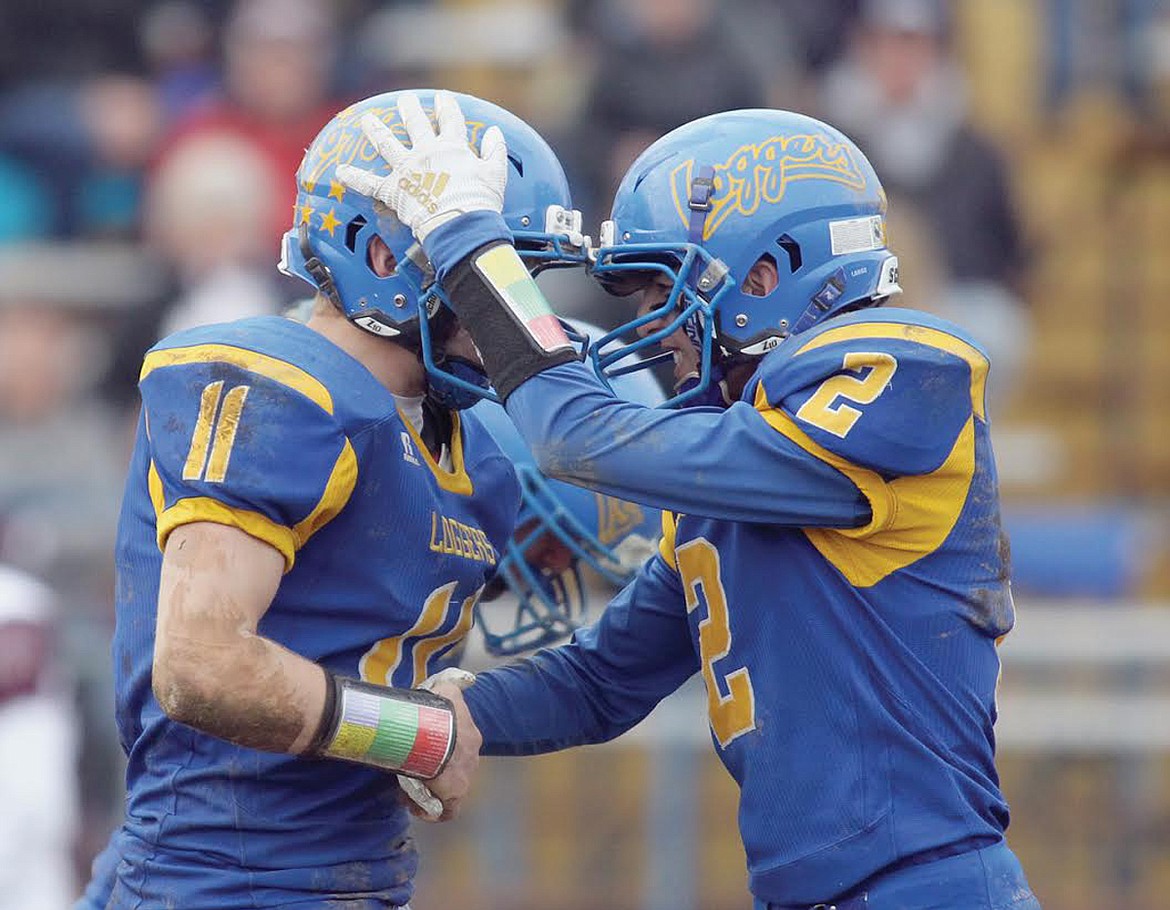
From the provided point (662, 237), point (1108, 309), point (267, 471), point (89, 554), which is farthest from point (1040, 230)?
point (267, 471)

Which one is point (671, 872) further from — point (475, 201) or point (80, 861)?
point (475, 201)

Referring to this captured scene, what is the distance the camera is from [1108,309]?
8.98 m

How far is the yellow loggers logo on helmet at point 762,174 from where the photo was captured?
3.49 metres

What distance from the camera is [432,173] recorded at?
3.31m

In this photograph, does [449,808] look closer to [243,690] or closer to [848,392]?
[243,690]

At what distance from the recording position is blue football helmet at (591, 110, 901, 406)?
348 cm

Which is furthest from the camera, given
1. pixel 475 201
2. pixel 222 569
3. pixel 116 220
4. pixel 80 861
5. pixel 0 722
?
pixel 116 220

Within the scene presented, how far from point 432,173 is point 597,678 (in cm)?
107

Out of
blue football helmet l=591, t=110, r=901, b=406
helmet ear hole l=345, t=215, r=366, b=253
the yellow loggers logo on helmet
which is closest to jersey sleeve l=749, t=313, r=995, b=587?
blue football helmet l=591, t=110, r=901, b=406

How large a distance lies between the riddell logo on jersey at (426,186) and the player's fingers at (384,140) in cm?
4

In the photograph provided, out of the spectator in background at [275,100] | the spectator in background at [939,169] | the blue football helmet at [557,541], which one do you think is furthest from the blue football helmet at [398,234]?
the spectator in background at [939,169]

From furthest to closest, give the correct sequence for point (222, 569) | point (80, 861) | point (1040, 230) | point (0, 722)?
1. point (1040, 230)
2. point (80, 861)
3. point (0, 722)
4. point (222, 569)

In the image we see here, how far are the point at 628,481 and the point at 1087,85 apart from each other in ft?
21.1

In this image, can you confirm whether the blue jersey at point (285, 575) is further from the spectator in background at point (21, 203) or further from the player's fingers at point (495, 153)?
the spectator in background at point (21, 203)
